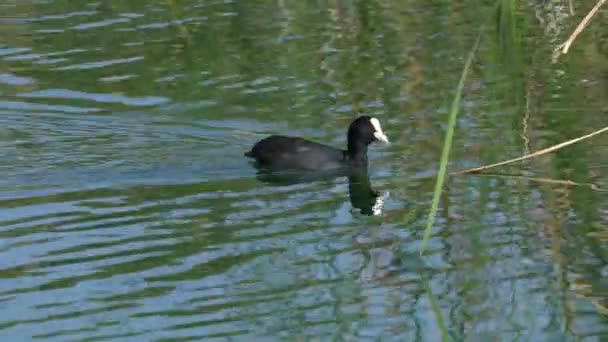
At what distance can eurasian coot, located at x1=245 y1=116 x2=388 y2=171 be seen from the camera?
1116 cm

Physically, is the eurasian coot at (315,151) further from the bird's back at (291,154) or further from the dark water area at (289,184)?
the dark water area at (289,184)

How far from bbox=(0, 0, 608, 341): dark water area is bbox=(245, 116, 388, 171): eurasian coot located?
0.49ft

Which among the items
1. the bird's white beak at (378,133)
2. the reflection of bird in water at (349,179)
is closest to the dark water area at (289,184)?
the reflection of bird in water at (349,179)

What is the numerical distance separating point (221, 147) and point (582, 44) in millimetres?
4581

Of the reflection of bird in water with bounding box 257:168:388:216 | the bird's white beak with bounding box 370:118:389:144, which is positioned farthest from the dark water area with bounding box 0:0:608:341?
the bird's white beak with bounding box 370:118:389:144

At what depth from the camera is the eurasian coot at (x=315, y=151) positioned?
1116 centimetres

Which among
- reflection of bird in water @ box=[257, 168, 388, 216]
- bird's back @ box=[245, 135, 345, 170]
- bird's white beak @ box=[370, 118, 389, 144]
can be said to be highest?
bird's white beak @ box=[370, 118, 389, 144]

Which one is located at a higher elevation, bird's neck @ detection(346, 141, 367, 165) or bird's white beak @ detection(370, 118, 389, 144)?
bird's white beak @ detection(370, 118, 389, 144)

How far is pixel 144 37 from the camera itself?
15.8 meters

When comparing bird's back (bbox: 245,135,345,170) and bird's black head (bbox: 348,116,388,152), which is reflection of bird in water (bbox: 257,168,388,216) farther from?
bird's black head (bbox: 348,116,388,152)

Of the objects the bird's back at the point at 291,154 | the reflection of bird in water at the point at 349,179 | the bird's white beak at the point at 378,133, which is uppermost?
the bird's white beak at the point at 378,133

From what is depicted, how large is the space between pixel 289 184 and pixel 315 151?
0.42 meters

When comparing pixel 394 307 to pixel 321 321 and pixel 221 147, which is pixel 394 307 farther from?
pixel 221 147

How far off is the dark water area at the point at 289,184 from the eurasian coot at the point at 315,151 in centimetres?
15
